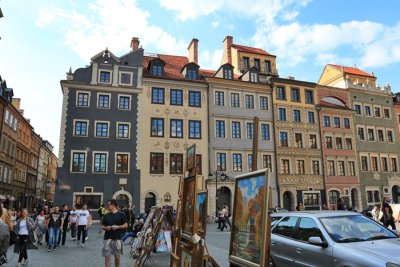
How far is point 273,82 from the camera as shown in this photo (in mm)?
34594

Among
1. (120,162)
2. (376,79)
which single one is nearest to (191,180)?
(120,162)

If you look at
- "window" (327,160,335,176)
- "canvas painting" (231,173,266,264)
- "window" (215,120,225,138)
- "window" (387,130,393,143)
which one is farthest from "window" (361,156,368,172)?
"canvas painting" (231,173,266,264)

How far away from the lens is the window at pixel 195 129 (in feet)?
101

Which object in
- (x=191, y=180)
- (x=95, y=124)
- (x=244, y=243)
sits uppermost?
(x=95, y=124)

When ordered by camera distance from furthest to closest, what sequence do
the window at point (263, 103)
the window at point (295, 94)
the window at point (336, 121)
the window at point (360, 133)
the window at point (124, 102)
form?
1. the window at point (360, 133)
2. the window at point (336, 121)
3. the window at point (295, 94)
4. the window at point (263, 103)
5. the window at point (124, 102)

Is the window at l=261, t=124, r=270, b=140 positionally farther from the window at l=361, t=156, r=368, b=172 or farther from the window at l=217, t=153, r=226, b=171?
the window at l=361, t=156, r=368, b=172

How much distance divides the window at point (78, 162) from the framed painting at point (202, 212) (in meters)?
22.8

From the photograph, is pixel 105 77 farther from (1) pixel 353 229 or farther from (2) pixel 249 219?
(2) pixel 249 219

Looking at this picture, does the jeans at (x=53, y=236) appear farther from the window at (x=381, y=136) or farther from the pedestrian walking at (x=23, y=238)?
the window at (x=381, y=136)

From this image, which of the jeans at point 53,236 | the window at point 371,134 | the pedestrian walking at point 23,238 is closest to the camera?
the pedestrian walking at point 23,238

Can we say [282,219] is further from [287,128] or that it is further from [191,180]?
[287,128]

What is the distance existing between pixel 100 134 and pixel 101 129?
45 cm

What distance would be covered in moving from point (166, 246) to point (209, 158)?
60.8 feet

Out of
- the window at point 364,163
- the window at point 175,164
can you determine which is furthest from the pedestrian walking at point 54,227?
the window at point 364,163
